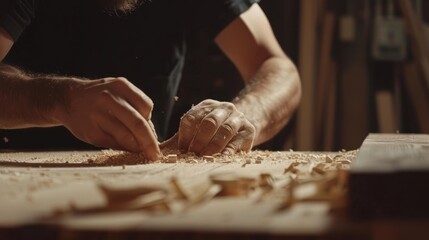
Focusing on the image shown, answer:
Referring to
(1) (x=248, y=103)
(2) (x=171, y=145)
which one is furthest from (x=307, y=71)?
(2) (x=171, y=145)

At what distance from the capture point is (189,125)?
1.54m

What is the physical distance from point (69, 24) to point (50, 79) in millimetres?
858

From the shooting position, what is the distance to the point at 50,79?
162 centimetres

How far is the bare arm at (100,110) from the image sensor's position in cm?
138

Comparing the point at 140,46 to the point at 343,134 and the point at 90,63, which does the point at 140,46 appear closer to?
the point at 90,63

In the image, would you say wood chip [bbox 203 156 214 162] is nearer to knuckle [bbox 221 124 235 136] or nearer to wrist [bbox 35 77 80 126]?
knuckle [bbox 221 124 235 136]

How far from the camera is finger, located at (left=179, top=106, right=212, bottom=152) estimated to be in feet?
5.05

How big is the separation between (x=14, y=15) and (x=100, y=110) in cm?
79

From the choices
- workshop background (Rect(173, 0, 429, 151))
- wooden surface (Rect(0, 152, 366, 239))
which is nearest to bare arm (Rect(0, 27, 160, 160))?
wooden surface (Rect(0, 152, 366, 239))

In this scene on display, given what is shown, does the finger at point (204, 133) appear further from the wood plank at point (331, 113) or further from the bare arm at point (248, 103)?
the wood plank at point (331, 113)

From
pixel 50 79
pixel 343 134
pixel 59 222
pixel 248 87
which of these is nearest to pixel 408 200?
pixel 59 222

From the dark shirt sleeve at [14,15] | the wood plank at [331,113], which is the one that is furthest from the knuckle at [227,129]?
the wood plank at [331,113]

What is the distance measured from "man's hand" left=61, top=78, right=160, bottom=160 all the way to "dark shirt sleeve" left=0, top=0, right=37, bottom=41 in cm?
66

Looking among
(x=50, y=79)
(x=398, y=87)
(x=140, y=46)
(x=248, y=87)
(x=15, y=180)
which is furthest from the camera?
(x=398, y=87)
